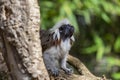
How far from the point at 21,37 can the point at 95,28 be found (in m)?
2.13

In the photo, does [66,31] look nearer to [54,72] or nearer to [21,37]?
[54,72]

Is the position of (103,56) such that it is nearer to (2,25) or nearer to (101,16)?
(101,16)

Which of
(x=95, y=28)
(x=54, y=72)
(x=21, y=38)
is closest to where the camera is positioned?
(x=21, y=38)

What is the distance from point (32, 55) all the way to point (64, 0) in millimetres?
1769

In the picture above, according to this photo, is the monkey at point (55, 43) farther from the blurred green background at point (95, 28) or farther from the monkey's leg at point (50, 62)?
the blurred green background at point (95, 28)

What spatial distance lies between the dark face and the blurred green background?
145 cm

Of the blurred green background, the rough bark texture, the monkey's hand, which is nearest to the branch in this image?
the monkey's hand

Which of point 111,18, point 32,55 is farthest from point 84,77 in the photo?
point 111,18

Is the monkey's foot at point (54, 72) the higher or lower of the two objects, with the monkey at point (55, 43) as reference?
lower

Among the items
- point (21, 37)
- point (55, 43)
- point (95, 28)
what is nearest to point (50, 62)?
point (55, 43)

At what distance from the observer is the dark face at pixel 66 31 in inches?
53.1

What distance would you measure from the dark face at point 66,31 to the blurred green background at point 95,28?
145 cm

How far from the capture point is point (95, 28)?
3240 millimetres

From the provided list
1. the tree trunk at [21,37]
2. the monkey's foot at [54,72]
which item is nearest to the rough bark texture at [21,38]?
the tree trunk at [21,37]
